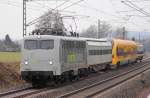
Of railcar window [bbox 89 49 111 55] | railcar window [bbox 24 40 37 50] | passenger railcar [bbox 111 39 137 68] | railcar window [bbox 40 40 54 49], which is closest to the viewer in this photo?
railcar window [bbox 40 40 54 49]

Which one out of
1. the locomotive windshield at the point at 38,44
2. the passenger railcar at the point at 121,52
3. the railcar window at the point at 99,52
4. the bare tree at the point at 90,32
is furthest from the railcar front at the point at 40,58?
the bare tree at the point at 90,32

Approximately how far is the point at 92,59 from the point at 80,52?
4.90 m

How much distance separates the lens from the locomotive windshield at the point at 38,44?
81.0 ft

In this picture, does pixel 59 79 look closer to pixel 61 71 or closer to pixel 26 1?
pixel 61 71

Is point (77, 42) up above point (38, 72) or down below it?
above

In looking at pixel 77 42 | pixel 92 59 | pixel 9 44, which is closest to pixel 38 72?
pixel 77 42

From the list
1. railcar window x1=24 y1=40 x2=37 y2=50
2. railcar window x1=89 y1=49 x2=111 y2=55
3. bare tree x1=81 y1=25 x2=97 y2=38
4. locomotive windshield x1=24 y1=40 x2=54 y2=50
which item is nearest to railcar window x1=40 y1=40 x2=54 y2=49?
locomotive windshield x1=24 y1=40 x2=54 y2=50

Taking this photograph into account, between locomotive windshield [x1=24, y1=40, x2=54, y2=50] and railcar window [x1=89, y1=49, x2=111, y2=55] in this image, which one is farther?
railcar window [x1=89, y1=49, x2=111, y2=55]

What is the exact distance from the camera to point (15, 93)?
71.5 ft

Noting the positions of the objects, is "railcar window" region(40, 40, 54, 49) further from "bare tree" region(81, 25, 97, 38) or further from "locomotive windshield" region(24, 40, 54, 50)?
"bare tree" region(81, 25, 97, 38)

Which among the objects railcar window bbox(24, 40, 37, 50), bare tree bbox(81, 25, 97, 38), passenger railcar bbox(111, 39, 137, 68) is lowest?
passenger railcar bbox(111, 39, 137, 68)

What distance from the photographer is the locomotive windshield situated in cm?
2470

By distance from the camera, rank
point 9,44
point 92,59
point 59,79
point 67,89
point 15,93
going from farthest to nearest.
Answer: point 9,44
point 92,59
point 59,79
point 67,89
point 15,93

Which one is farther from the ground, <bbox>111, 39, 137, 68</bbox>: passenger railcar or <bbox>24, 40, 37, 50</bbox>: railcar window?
<bbox>24, 40, 37, 50</bbox>: railcar window
